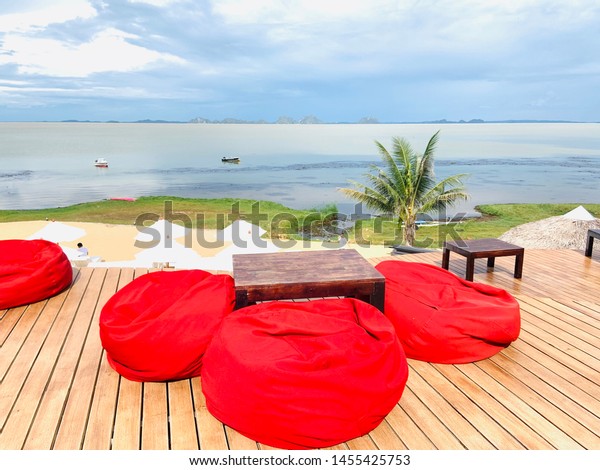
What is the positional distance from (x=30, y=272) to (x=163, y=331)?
6.44 ft

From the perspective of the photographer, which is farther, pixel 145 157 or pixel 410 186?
pixel 145 157

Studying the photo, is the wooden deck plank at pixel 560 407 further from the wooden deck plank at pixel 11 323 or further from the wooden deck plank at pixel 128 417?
the wooden deck plank at pixel 11 323

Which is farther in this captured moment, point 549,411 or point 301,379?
point 549,411

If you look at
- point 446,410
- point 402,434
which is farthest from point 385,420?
point 446,410

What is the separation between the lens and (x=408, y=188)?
14211mm

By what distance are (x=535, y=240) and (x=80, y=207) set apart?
26.3 meters

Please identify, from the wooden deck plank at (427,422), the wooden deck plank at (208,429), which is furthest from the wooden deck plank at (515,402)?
the wooden deck plank at (208,429)

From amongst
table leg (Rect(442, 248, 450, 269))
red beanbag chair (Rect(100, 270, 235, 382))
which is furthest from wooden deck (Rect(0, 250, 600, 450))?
table leg (Rect(442, 248, 450, 269))

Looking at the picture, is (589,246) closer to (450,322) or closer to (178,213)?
(450,322)

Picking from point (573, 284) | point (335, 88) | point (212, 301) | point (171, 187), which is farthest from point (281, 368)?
point (335, 88)

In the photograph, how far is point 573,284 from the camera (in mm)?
4605

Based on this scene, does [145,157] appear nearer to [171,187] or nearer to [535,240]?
[171,187]

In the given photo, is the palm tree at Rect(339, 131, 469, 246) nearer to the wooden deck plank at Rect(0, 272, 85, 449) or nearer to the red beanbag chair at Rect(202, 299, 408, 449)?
the wooden deck plank at Rect(0, 272, 85, 449)

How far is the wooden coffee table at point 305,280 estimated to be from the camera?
2.78 m
